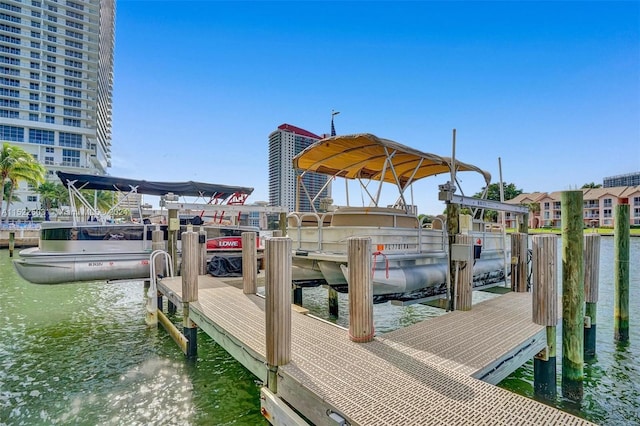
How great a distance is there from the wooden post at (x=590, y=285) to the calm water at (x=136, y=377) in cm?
28

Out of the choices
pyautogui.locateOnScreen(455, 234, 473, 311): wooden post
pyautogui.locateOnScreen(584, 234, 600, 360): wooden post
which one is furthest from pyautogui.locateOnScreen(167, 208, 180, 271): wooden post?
pyautogui.locateOnScreen(584, 234, 600, 360): wooden post

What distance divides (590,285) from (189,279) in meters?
7.11

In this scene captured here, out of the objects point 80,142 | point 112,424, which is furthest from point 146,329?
point 80,142

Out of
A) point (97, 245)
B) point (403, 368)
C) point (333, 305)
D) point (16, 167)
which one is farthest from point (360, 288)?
point (16, 167)

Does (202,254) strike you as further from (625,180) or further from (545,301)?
(625,180)

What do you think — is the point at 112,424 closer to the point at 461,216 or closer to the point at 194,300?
the point at 194,300

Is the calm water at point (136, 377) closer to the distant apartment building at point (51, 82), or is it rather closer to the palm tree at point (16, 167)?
the palm tree at point (16, 167)

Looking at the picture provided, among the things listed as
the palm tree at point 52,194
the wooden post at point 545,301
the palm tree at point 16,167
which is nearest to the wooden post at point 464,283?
the wooden post at point 545,301

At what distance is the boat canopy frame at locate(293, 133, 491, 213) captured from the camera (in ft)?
23.3

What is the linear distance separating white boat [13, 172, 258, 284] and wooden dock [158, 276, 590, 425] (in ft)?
19.7

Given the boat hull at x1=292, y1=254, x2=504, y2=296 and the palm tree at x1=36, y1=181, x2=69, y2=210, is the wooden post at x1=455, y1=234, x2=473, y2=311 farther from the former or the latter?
the palm tree at x1=36, y1=181, x2=69, y2=210

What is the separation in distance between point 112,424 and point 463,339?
4364mm

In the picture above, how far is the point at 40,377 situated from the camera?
18.1 feet

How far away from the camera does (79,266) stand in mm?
9648
